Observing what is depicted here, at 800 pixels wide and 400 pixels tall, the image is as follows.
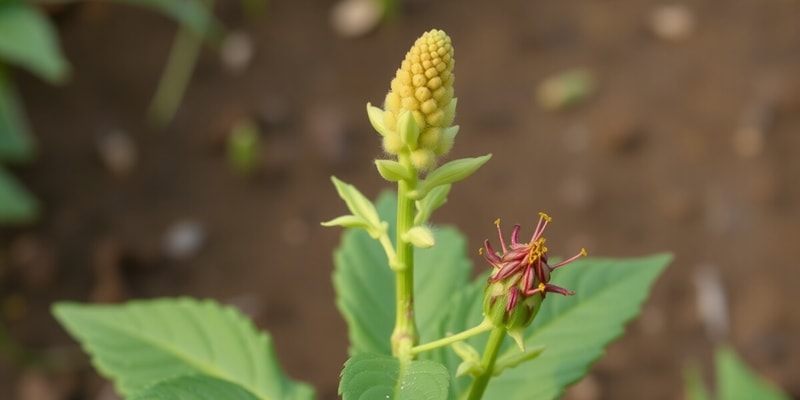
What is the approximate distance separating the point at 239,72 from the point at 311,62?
283mm

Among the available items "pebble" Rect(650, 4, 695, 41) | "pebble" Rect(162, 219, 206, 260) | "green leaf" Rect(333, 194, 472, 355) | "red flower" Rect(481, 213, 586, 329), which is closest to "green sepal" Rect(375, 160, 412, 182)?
"red flower" Rect(481, 213, 586, 329)

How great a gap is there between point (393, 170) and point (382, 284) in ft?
1.55

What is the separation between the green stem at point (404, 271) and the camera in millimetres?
1031

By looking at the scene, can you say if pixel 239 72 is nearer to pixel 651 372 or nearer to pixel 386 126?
pixel 651 372

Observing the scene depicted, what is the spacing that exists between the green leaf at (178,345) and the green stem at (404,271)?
0.92 ft

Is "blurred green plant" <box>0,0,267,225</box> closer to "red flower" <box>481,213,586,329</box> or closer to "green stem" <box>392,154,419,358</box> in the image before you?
"green stem" <box>392,154,419,358</box>

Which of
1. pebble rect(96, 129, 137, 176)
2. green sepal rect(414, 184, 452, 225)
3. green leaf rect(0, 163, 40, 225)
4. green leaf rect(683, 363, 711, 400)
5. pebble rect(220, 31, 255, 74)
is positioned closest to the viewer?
green sepal rect(414, 184, 452, 225)

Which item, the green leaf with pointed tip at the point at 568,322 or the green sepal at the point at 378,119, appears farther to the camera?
the green leaf with pointed tip at the point at 568,322

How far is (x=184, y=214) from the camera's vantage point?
3.08 metres

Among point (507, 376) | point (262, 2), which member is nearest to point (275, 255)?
point (262, 2)

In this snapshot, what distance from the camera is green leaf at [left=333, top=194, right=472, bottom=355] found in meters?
1.33

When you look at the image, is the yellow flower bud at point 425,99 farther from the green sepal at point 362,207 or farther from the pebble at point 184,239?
the pebble at point 184,239

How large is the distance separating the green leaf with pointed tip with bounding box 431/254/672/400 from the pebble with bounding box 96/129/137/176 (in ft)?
7.18

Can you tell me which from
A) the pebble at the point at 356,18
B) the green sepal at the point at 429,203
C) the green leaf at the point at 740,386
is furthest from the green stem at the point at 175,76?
the green sepal at the point at 429,203
